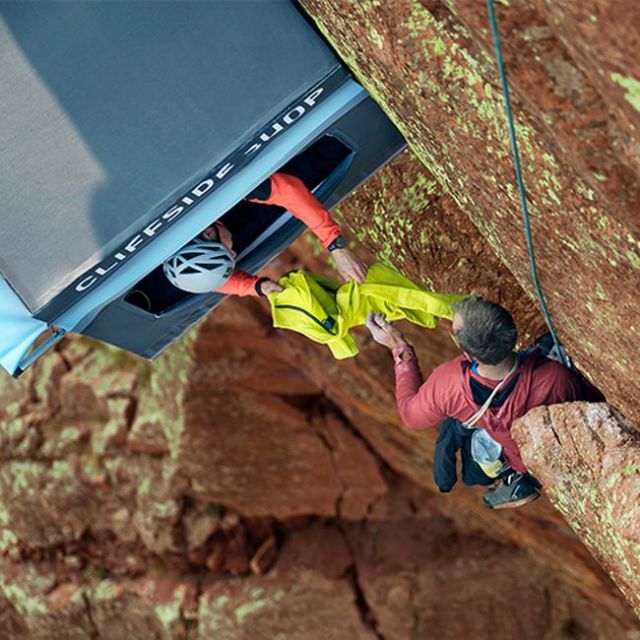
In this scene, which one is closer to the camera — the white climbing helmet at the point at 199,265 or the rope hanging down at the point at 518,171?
the rope hanging down at the point at 518,171

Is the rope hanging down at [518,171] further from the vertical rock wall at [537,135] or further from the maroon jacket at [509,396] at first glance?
the maroon jacket at [509,396]

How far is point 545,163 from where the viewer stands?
3.92 meters

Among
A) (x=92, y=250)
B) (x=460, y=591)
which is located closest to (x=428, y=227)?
(x=92, y=250)

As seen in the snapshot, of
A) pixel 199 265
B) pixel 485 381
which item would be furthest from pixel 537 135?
pixel 199 265

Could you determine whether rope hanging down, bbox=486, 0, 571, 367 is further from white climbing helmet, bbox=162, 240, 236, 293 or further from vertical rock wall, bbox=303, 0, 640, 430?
white climbing helmet, bbox=162, 240, 236, 293

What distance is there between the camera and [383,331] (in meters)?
5.44

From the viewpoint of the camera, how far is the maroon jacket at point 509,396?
497 centimetres

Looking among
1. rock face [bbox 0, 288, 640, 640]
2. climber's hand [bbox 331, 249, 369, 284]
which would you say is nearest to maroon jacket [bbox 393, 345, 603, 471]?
climber's hand [bbox 331, 249, 369, 284]

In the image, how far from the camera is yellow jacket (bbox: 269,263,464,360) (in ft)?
18.2

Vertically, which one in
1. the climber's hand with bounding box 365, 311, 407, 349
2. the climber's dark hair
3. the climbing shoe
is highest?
the climber's dark hair

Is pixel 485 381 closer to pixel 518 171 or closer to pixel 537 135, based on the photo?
pixel 518 171

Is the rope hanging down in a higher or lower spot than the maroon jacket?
higher

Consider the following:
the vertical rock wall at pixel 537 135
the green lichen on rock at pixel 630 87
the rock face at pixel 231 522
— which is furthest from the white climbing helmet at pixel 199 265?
the rock face at pixel 231 522

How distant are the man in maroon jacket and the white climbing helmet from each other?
2.98 feet
